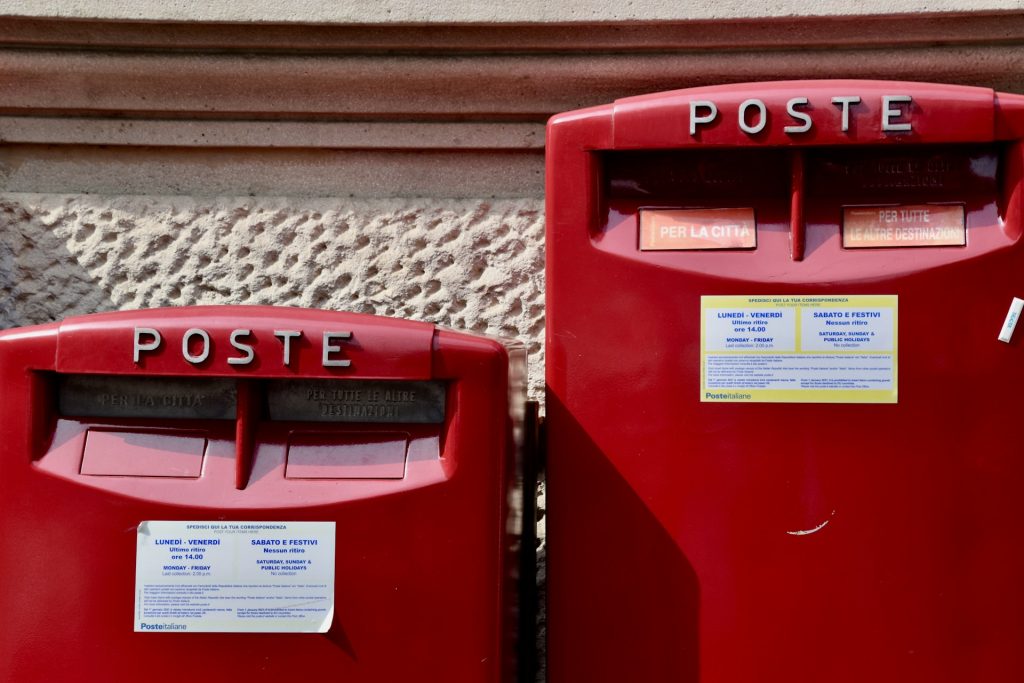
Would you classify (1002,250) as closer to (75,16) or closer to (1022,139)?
(1022,139)

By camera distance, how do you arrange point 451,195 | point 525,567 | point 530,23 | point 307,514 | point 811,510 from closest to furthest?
point 307,514 → point 811,510 → point 525,567 → point 530,23 → point 451,195

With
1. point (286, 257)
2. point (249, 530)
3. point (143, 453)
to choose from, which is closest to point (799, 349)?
point (249, 530)

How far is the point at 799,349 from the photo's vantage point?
139 cm

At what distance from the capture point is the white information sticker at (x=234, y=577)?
4.19 ft

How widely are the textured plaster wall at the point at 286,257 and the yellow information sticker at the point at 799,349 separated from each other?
0.63 m

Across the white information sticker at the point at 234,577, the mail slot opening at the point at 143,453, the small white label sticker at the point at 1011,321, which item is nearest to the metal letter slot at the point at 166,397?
the mail slot opening at the point at 143,453

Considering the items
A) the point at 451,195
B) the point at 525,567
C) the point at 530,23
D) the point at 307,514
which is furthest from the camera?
the point at 451,195

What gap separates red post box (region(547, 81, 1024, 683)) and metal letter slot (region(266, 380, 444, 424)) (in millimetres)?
247

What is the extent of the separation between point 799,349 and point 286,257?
1139mm

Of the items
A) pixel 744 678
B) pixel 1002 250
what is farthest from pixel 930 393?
pixel 744 678

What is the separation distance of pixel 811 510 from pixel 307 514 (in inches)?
30.0

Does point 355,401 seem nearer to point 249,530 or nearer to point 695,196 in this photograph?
point 249,530

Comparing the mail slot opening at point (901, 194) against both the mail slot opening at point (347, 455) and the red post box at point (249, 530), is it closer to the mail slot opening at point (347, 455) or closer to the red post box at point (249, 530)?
the red post box at point (249, 530)

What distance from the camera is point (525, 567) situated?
1690mm
